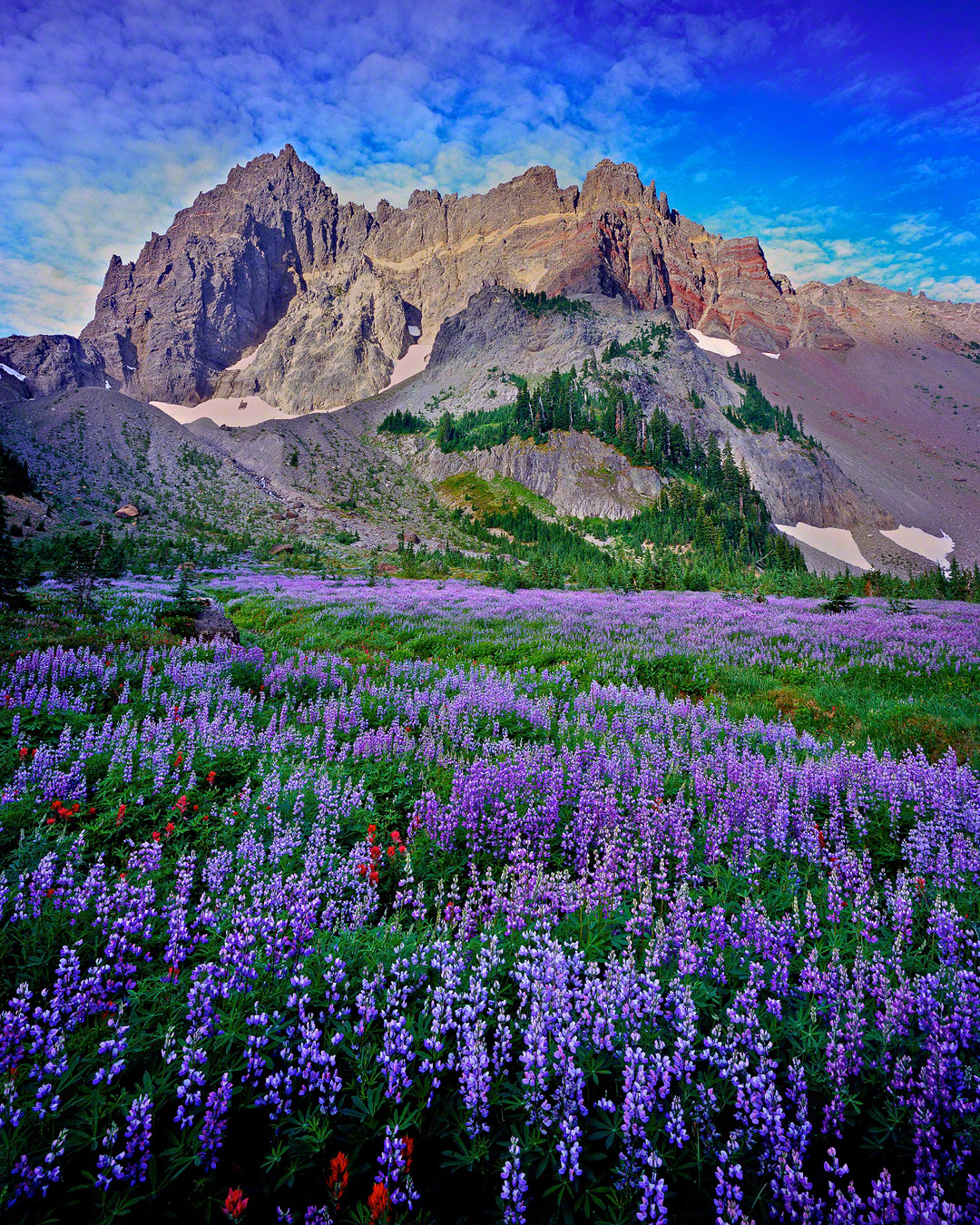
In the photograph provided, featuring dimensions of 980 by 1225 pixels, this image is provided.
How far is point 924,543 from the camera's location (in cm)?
12231

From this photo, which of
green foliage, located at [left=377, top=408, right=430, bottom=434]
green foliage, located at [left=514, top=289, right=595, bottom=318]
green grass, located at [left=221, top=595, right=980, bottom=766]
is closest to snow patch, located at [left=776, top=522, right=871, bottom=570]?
green foliage, located at [left=514, top=289, right=595, bottom=318]

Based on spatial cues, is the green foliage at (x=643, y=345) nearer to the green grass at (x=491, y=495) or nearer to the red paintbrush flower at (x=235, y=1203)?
the green grass at (x=491, y=495)

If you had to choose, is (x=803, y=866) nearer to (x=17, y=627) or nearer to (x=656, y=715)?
(x=656, y=715)

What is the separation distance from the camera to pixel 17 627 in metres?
10.4

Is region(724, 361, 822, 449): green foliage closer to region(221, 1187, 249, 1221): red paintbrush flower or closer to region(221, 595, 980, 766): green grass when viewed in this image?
region(221, 595, 980, 766): green grass

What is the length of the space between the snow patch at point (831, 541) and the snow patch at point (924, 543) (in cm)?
1297

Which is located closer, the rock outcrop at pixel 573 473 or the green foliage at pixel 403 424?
the rock outcrop at pixel 573 473

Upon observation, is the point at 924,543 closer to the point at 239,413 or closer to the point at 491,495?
the point at 491,495

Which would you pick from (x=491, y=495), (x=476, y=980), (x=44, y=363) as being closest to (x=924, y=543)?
(x=491, y=495)

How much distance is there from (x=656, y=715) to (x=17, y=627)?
42.1 ft

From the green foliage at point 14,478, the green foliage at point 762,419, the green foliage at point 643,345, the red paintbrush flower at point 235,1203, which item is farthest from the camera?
the green foliage at point 643,345

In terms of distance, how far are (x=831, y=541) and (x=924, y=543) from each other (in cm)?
2908

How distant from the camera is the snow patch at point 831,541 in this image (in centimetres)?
11075

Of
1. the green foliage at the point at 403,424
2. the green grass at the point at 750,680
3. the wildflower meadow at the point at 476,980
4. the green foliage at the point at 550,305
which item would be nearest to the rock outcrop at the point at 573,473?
the green foliage at the point at 403,424
